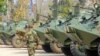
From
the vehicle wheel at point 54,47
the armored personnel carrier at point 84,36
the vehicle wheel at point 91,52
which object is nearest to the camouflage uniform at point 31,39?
the armored personnel carrier at point 84,36

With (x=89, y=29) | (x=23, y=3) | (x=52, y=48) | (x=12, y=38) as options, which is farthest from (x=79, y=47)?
(x=23, y=3)

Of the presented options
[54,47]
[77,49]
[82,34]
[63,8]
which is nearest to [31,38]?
[82,34]

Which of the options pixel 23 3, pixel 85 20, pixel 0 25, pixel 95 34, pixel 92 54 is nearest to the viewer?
pixel 95 34

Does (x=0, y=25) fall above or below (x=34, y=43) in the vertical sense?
below

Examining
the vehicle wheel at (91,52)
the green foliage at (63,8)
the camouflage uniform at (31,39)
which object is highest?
the camouflage uniform at (31,39)

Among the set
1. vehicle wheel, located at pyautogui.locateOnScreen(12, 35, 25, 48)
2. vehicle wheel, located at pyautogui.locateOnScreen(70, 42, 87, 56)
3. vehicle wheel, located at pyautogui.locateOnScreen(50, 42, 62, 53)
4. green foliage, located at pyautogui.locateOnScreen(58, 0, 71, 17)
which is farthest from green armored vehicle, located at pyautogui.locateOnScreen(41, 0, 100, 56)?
vehicle wheel, located at pyautogui.locateOnScreen(12, 35, 25, 48)

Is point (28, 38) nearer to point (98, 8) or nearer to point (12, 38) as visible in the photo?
point (98, 8)

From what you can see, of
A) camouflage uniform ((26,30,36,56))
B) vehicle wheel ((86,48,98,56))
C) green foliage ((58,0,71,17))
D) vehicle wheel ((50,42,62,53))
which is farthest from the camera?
green foliage ((58,0,71,17))

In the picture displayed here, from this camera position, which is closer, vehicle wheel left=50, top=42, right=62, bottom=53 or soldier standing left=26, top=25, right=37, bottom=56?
soldier standing left=26, top=25, right=37, bottom=56

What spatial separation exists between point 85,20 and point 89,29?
185 centimetres

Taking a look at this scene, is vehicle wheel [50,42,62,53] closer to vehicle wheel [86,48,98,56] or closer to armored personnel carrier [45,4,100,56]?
armored personnel carrier [45,4,100,56]

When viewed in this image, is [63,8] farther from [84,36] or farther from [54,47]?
[84,36]

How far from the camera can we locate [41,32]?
2164 cm

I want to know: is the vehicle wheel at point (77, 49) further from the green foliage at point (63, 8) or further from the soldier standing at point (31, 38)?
the green foliage at point (63, 8)
